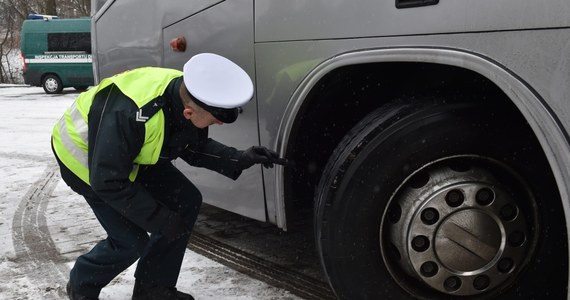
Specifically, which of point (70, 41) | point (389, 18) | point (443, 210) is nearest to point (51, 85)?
point (70, 41)

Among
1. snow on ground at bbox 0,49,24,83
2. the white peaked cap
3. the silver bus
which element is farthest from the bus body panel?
snow on ground at bbox 0,49,24,83

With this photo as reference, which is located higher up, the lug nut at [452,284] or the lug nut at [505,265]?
the lug nut at [505,265]

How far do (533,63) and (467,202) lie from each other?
1.84ft

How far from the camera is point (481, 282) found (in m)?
2.03

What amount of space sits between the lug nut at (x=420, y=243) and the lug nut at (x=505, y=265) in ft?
0.86

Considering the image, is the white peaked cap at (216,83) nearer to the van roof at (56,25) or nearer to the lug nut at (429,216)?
the lug nut at (429,216)

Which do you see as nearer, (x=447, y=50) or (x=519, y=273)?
(x=447, y=50)

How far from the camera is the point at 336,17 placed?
2.10 m

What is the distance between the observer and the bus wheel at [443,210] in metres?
1.92

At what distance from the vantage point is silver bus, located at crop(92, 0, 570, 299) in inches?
64.8

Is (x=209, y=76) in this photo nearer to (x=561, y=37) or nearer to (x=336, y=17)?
(x=336, y=17)

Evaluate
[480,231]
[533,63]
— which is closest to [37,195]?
[480,231]

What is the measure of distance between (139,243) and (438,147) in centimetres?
141

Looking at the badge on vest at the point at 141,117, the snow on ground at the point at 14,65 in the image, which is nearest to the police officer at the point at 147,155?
the badge on vest at the point at 141,117
